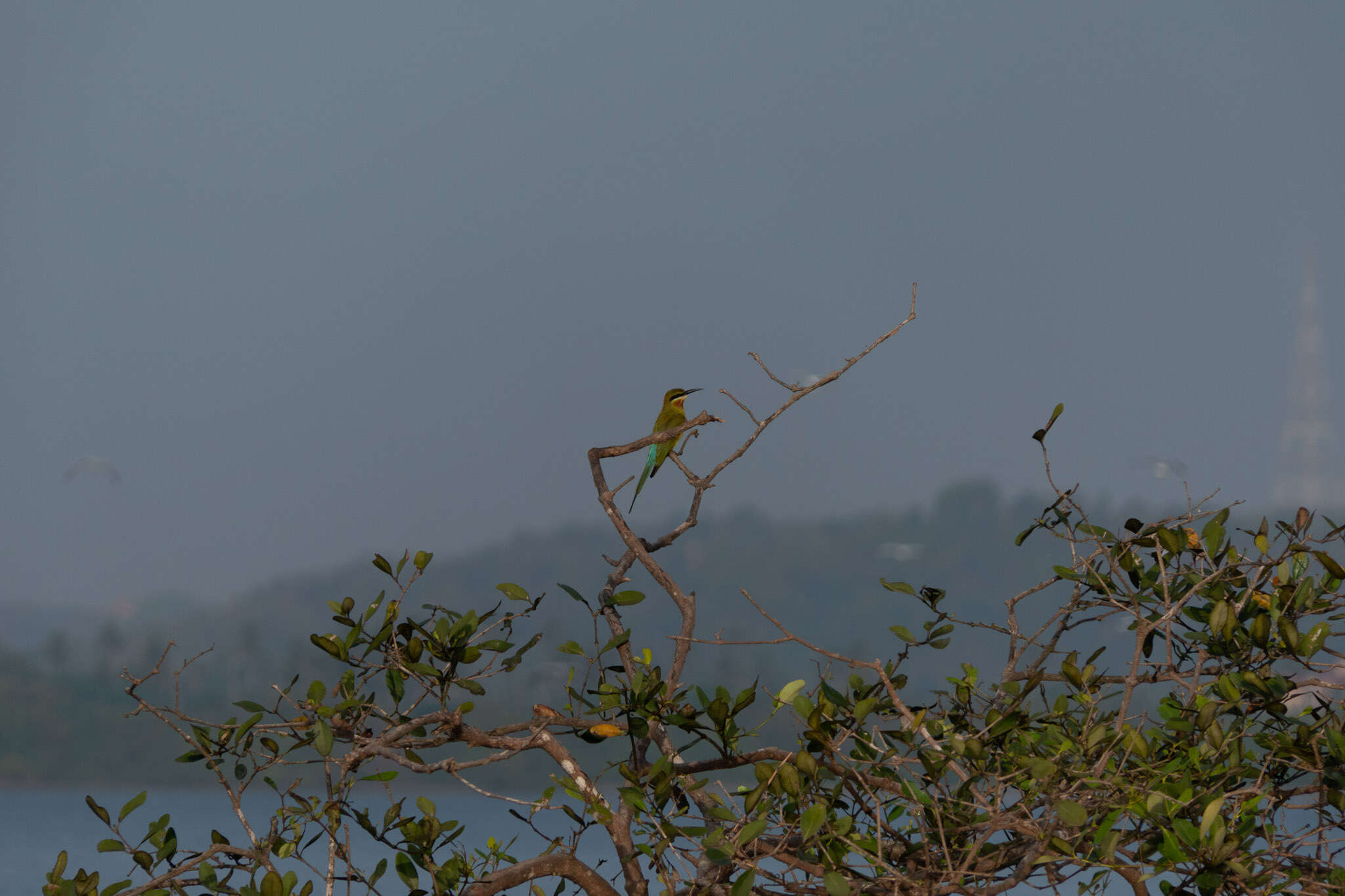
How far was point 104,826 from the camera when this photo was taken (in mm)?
11359

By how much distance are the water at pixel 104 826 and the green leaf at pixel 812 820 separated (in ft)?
29.1

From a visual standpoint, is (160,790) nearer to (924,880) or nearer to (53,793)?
(53,793)

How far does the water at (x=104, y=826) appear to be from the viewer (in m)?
15.1

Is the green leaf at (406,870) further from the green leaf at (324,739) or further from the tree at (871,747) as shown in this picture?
the green leaf at (324,739)

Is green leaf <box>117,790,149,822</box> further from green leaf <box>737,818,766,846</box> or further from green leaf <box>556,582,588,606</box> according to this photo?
green leaf <box>737,818,766,846</box>

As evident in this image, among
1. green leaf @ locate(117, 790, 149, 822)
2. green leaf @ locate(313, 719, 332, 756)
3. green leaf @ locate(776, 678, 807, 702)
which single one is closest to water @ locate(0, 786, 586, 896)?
green leaf @ locate(117, 790, 149, 822)

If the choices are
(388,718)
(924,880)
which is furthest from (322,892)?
(924,880)

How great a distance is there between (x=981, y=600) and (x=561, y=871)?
43.8 metres

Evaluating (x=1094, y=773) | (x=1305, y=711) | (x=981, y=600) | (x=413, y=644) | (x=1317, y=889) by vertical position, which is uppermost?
(x=981, y=600)

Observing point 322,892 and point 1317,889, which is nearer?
point 1317,889

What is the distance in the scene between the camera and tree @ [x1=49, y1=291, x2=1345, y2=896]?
5.40 ft

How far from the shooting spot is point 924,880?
1714 millimetres

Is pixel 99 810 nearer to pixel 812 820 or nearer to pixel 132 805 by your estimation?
pixel 132 805

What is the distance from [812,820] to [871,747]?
0.26 meters
